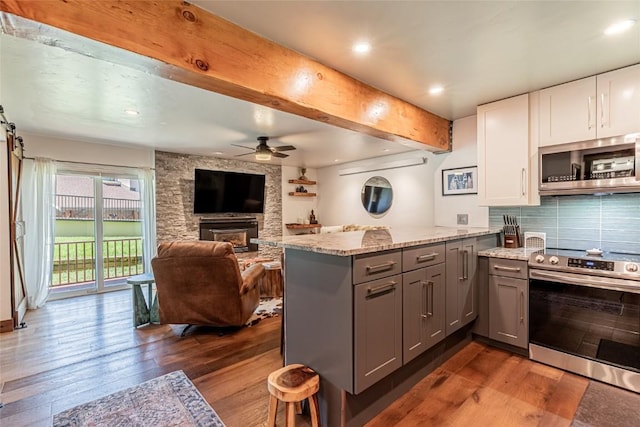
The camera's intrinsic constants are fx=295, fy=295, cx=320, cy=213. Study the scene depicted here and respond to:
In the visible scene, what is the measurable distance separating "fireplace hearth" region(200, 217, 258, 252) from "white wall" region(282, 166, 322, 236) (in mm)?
855

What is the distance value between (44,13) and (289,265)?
170 centimetres

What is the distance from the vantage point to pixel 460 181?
3727 millimetres

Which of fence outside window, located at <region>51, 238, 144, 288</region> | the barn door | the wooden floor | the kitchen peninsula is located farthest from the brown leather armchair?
fence outside window, located at <region>51, 238, 144, 288</region>

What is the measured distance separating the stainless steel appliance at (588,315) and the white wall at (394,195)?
235cm

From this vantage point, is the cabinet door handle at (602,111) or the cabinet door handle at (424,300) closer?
the cabinet door handle at (424,300)

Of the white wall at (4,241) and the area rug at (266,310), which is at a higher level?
the white wall at (4,241)

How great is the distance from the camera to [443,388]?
2117 mm

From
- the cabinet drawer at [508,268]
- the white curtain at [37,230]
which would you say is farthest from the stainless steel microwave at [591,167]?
the white curtain at [37,230]

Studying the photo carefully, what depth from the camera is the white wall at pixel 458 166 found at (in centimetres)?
358

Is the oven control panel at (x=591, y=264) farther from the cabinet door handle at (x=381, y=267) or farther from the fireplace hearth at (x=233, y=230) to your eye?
the fireplace hearth at (x=233, y=230)

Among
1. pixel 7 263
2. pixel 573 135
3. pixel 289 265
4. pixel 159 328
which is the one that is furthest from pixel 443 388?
pixel 7 263

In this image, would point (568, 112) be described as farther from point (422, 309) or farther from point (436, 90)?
point (422, 309)

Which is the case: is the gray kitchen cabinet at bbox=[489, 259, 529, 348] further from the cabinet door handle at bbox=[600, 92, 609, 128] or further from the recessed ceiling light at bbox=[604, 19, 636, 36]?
the recessed ceiling light at bbox=[604, 19, 636, 36]

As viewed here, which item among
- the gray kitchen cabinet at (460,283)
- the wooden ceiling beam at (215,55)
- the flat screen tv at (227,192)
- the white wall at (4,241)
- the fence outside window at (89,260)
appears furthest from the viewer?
the flat screen tv at (227,192)
